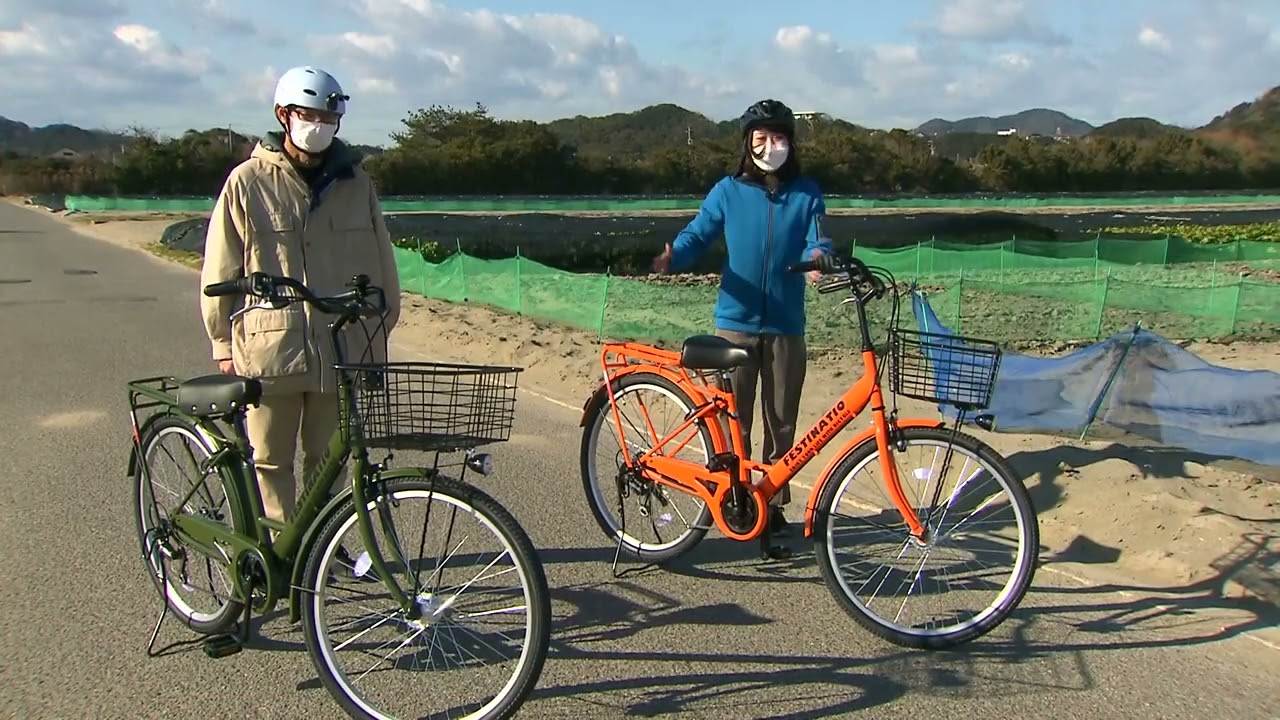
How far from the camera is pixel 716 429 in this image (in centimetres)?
439

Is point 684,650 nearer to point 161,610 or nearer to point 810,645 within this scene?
point 810,645

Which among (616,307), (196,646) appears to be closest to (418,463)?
(196,646)

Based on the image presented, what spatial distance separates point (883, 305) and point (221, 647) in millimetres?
12612

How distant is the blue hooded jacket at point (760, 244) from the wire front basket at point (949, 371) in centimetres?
92

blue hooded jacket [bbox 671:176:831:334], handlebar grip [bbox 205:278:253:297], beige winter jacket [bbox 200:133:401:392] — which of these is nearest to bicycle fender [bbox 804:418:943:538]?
blue hooded jacket [bbox 671:176:831:334]

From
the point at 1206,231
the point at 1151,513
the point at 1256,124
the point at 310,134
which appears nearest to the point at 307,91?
the point at 310,134

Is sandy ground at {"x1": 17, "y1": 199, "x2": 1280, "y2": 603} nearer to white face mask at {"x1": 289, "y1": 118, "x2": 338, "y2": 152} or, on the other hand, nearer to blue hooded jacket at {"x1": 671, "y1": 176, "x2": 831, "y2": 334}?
blue hooded jacket at {"x1": 671, "y1": 176, "x2": 831, "y2": 334}

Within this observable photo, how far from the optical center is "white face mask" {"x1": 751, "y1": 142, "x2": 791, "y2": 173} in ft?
15.0

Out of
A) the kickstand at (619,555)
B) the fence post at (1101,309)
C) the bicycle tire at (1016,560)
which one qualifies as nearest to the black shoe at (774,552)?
the kickstand at (619,555)

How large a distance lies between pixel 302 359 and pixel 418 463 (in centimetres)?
261

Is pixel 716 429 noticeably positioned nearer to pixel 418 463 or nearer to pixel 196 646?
pixel 196 646

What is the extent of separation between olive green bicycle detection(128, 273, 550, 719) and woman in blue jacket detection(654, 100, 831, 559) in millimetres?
1545

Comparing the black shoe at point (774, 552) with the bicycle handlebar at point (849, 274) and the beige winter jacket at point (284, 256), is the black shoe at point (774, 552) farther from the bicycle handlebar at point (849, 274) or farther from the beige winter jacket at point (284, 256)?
the beige winter jacket at point (284, 256)

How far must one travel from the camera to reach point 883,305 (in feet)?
49.7
